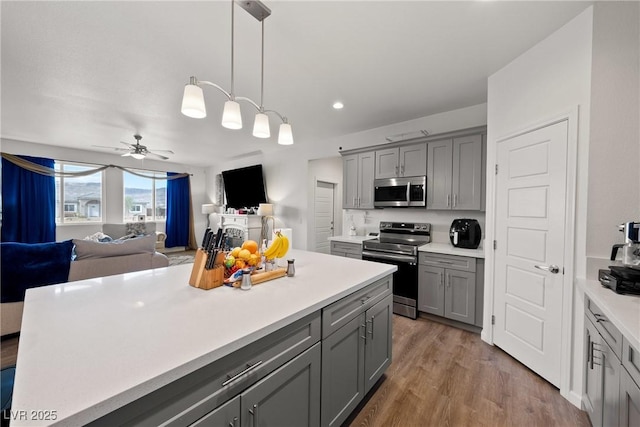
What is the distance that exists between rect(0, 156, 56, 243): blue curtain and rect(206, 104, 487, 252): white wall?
4.01 meters

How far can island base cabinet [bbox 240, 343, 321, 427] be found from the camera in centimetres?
98

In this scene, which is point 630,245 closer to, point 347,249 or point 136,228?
point 347,249

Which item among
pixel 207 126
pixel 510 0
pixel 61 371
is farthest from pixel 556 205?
pixel 207 126

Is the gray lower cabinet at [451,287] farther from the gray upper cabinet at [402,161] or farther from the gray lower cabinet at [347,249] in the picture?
the gray upper cabinet at [402,161]

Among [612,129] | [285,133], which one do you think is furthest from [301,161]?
[612,129]

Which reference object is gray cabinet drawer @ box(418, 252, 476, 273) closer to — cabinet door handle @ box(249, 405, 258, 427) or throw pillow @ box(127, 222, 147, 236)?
cabinet door handle @ box(249, 405, 258, 427)

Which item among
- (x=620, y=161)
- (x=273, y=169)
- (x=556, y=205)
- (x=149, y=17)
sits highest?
(x=149, y=17)

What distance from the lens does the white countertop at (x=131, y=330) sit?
2.07 feet

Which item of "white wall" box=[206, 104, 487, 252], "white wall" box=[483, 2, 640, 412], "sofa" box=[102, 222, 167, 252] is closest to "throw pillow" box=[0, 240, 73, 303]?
"sofa" box=[102, 222, 167, 252]

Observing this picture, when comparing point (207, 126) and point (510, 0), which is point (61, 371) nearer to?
point (510, 0)

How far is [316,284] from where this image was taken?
153 cm

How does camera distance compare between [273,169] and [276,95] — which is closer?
[276,95]

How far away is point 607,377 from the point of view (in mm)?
1323

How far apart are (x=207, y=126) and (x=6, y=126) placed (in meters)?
3.24
